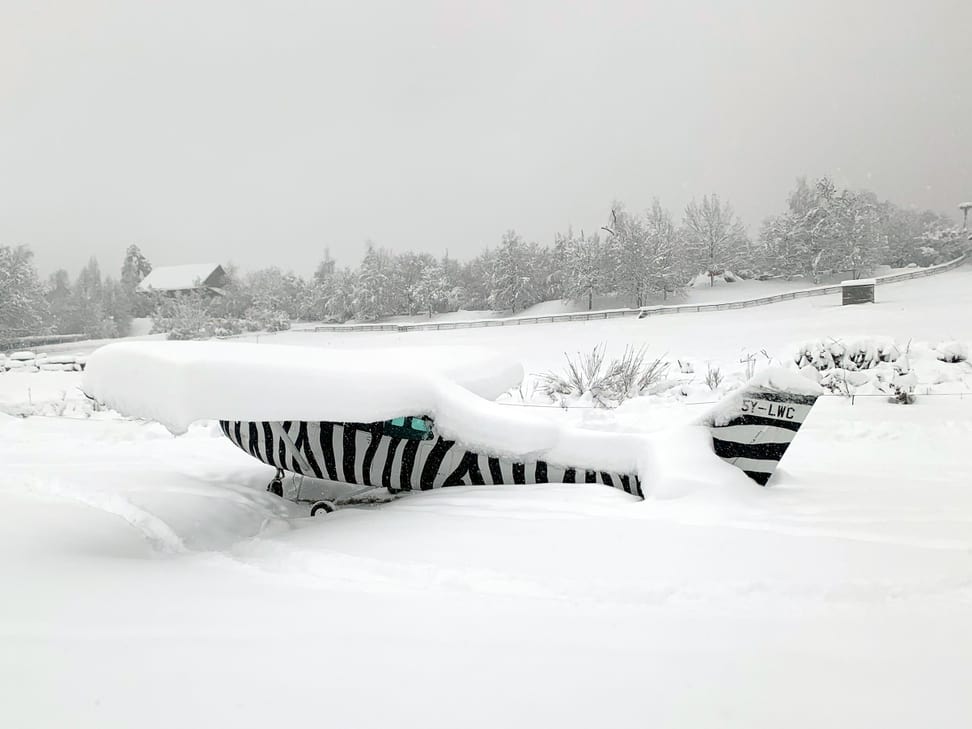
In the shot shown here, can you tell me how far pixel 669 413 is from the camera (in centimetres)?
483

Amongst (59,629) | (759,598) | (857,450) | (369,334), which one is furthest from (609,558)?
(369,334)

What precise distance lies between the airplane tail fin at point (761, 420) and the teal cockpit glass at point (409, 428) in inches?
51.0

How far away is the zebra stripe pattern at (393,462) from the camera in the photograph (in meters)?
2.45

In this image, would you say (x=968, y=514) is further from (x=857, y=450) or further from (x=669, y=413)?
(x=669, y=413)

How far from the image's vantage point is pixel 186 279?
10.8m

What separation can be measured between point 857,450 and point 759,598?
102 inches

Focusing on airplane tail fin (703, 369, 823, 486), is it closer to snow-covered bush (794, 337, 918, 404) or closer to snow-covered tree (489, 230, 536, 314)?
snow-covered bush (794, 337, 918, 404)

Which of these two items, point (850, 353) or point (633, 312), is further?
point (633, 312)

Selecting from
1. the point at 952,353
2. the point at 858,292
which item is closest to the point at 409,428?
the point at 952,353

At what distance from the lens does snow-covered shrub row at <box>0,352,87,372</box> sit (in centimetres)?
807

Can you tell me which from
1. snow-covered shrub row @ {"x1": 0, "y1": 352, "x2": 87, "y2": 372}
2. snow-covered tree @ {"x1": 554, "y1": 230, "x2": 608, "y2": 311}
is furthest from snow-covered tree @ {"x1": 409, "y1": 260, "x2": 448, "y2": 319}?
snow-covered shrub row @ {"x1": 0, "y1": 352, "x2": 87, "y2": 372}

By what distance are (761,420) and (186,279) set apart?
451 inches

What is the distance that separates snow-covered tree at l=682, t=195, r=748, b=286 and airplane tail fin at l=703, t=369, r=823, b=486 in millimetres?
8791

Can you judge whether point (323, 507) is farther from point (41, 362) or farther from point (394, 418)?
point (41, 362)
